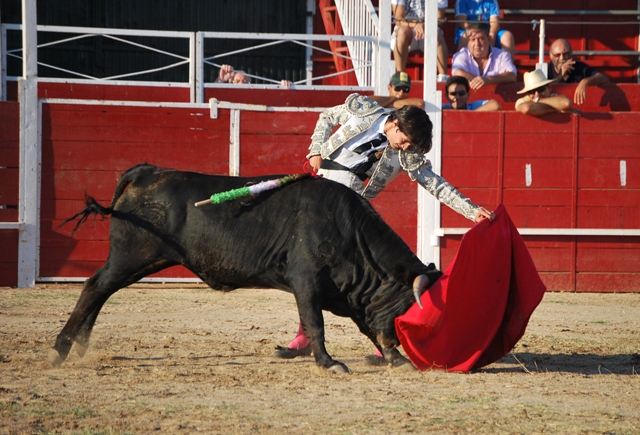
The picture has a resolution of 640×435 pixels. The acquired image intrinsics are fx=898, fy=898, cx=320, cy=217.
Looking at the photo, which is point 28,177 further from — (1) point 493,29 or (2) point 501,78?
(1) point 493,29

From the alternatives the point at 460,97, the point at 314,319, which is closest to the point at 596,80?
the point at 460,97

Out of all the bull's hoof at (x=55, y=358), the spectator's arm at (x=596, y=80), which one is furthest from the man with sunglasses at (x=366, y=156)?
the spectator's arm at (x=596, y=80)

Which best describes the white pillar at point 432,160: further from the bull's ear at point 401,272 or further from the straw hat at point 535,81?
the bull's ear at point 401,272

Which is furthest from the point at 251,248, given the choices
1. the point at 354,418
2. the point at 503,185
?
the point at 503,185

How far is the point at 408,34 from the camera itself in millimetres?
8625

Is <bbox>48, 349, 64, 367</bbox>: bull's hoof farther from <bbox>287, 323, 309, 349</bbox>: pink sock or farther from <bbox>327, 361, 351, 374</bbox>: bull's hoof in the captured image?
<bbox>327, 361, 351, 374</bbox>: bull's hoof

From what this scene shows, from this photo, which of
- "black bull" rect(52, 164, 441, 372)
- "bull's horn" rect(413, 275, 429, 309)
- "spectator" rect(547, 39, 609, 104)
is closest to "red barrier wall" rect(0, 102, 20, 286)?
"black bull" rect(52, 164, 441, 372)

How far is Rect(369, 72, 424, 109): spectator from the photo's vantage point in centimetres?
780

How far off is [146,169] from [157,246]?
16.4 inches

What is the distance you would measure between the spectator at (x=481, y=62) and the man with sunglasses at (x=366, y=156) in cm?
444

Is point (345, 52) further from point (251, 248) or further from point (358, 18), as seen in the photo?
point (251, 248)

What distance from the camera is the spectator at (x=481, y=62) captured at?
8750mm

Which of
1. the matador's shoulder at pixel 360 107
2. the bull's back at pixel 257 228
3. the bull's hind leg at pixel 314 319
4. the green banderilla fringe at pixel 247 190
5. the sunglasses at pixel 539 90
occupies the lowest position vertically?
the bull's hind leg at pixel 314 319

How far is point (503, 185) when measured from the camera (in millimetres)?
8227
